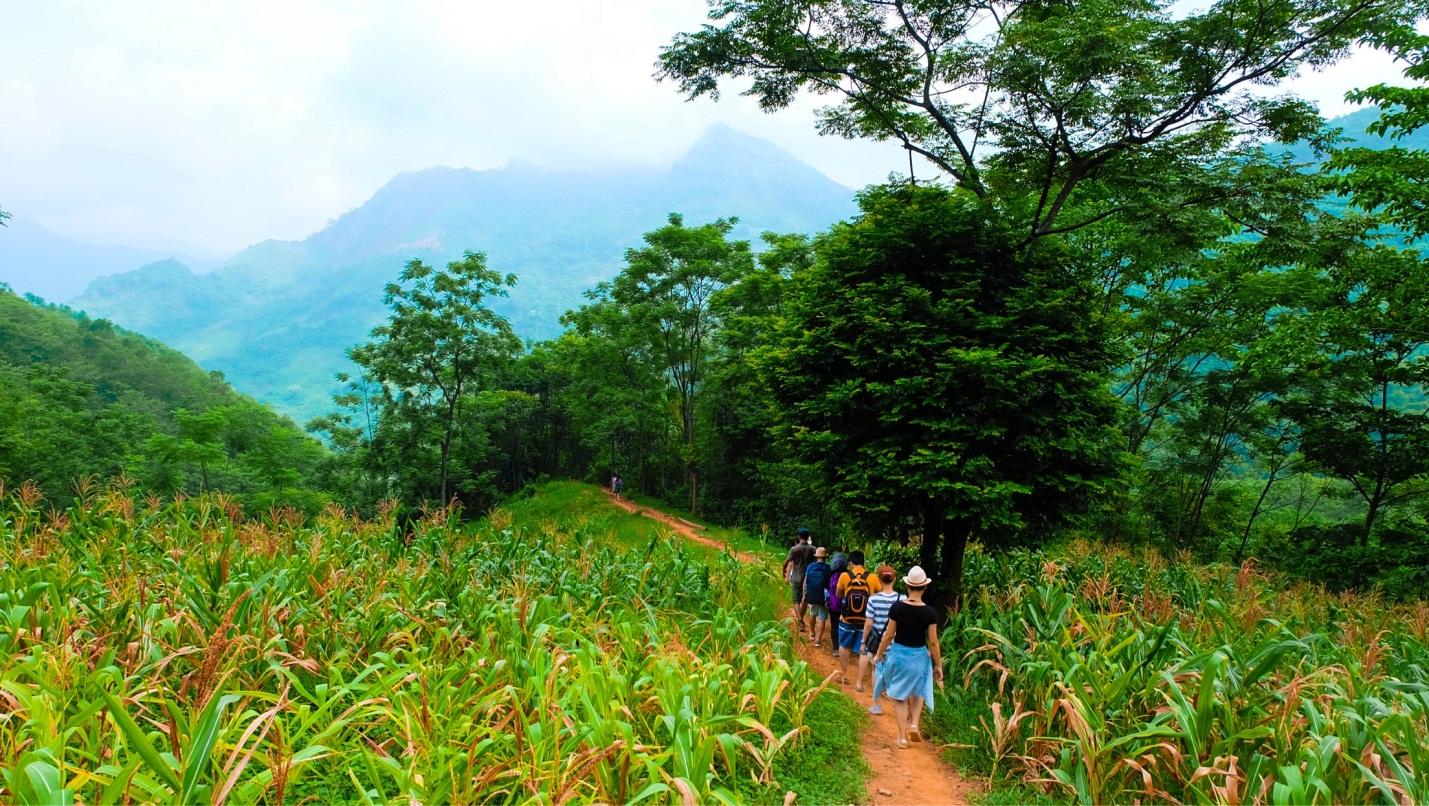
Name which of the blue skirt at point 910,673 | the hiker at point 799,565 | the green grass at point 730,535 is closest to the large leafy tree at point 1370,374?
the hiker at point 799,565

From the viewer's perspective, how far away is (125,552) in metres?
6.34

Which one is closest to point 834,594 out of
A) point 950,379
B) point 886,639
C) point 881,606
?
point 881,606

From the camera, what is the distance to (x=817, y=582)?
852 centimetres

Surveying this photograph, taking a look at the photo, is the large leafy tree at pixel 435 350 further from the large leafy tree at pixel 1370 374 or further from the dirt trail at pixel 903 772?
the large leafy tree at pixel 1370 374

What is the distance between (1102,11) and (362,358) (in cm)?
2625

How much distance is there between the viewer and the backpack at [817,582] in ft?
27.9

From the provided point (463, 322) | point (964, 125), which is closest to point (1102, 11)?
point (964, 125)

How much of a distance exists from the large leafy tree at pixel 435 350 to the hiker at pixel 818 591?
19499mm

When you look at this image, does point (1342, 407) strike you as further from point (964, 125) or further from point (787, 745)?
point (787, 745)

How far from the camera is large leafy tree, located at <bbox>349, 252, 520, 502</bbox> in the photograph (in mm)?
24266

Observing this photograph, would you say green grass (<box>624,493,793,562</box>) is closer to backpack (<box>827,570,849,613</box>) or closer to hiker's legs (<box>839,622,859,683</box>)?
backpack (<box>827,570,849,613</box>)

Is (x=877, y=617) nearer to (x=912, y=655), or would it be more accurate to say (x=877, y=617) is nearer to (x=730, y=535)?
(x=912, y=655)

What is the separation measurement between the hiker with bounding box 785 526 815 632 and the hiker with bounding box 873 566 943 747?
344 centimetres

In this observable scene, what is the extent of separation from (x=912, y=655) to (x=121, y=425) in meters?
43.1
